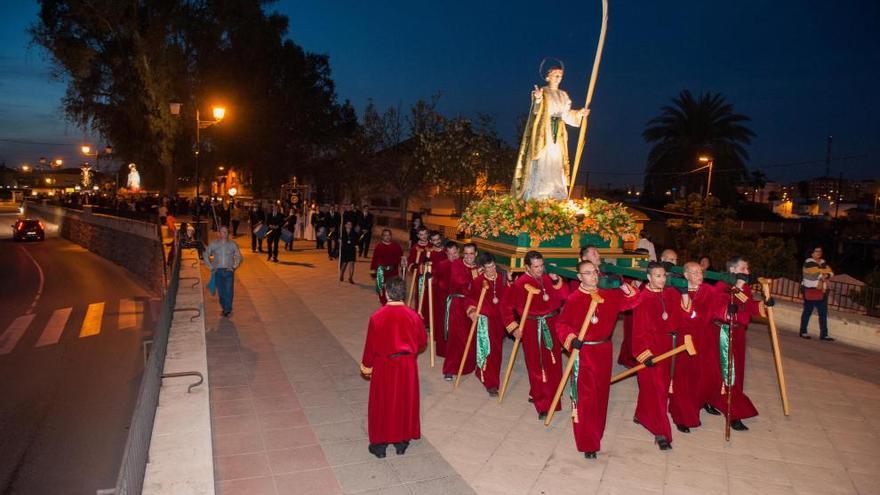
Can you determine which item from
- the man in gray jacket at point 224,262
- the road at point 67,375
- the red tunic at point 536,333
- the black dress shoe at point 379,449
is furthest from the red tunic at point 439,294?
the road at point 67,375

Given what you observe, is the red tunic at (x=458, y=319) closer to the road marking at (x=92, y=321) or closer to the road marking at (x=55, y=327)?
the road marking at (x=55, y=327)

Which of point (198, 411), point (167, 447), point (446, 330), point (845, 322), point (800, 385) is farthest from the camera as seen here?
point (845, 322)

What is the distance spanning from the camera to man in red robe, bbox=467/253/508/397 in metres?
7.68

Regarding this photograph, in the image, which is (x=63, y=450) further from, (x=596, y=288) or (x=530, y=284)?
(x=596, y=288)

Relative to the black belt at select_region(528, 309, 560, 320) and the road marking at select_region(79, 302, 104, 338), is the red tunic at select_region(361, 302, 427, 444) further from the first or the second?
the road marking at select_region(79, 302, 104, 338)

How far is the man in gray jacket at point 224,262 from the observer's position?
11547 millimetres

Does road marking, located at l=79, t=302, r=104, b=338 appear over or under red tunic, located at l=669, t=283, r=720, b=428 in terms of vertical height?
under

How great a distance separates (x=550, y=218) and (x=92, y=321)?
15898mm

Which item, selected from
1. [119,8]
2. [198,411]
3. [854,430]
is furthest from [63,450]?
[119,8]

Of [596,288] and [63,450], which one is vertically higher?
[596,288]

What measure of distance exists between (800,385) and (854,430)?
5.31 feet

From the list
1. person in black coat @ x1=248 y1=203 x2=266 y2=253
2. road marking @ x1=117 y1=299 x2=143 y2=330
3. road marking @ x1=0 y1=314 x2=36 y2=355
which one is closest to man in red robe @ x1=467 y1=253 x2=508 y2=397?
road marking @ x1=0 y1=314 x2=36 y2=355

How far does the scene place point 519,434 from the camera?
6434 millimetres

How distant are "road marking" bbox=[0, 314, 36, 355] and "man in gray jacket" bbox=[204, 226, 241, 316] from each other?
793 cm
